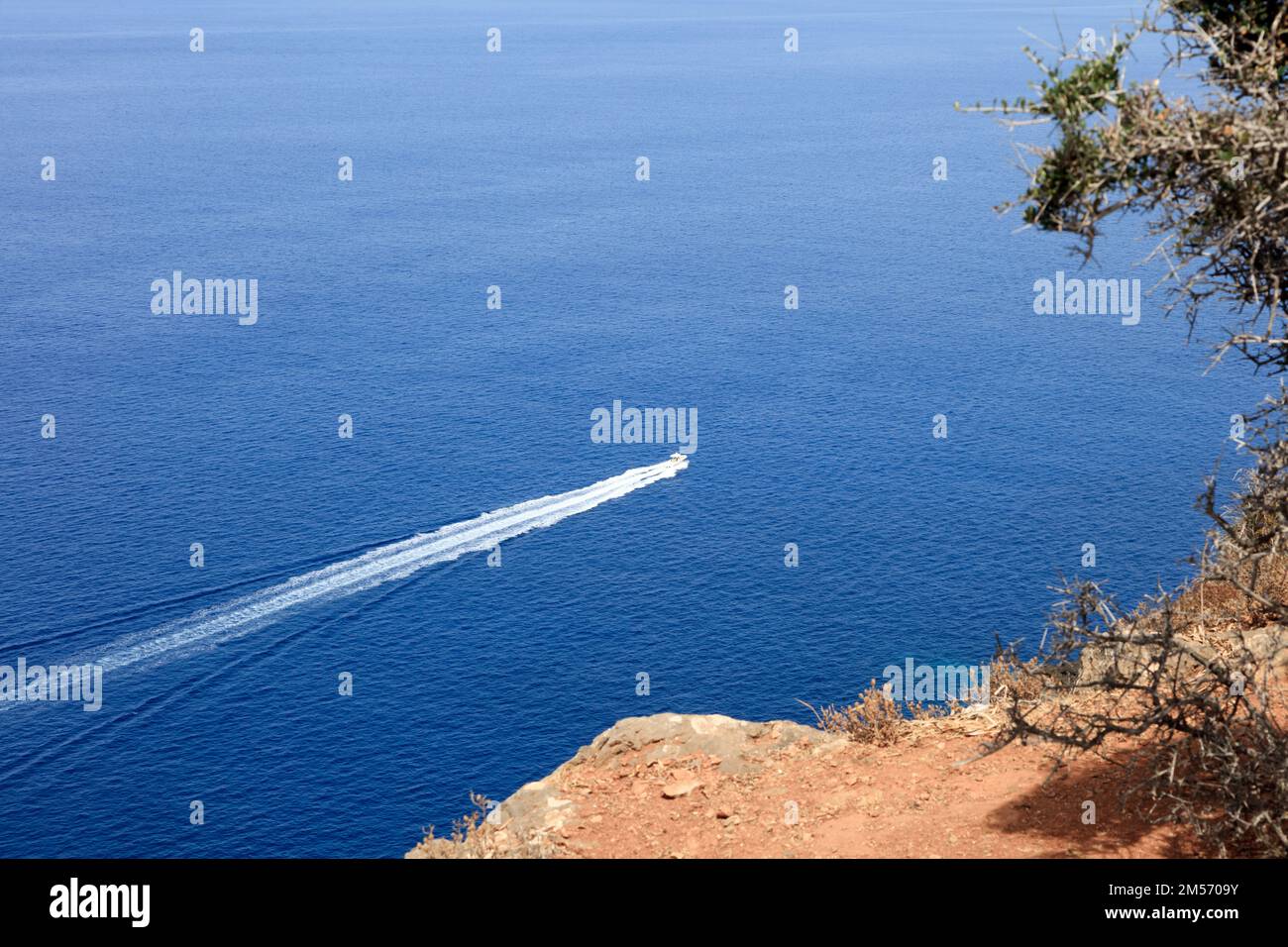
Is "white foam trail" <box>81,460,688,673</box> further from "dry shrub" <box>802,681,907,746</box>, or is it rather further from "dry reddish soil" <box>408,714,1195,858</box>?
"dry shrub" <box>802,681,907,746</box>

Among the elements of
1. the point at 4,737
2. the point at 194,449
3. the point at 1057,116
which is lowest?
the point at 4,737

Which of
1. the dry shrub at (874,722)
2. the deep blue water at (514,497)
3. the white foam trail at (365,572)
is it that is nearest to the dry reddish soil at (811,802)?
the dry shrub at (874,722)

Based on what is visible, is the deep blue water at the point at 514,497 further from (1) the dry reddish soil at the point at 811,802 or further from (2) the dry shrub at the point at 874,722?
(2) the dry shrub at the point at 874,722

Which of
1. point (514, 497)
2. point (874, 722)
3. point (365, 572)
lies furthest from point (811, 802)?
point (514, 497)

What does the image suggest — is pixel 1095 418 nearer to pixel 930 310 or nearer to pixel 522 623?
pixel 930 310

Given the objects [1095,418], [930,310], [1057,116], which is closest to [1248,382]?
[1095,418]

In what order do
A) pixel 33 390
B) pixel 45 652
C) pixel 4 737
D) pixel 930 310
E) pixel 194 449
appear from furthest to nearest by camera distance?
pixel 930 310
pixel 33 390
pixel 194 449
pixel 45 652
pixel 4 737

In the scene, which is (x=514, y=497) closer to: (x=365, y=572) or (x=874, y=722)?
(x=365, y=572)
